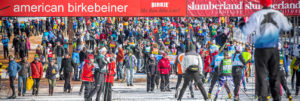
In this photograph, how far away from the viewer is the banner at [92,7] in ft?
62.2

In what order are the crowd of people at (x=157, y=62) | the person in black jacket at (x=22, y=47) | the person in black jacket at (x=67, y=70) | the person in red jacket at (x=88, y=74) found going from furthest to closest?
the person in black jacket at (x=22, y=47)
the person in black jacket at (x=67, y=70)
the person in red jacket at (x=88, y=74)
the crowd of people at (x=157, y=62)

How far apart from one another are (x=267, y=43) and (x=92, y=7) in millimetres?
12412

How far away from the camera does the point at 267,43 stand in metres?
7.45

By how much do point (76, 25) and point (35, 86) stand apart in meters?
20.0

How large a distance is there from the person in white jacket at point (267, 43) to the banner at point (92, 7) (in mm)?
11443

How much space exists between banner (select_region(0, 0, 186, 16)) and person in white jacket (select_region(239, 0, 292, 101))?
451 inches

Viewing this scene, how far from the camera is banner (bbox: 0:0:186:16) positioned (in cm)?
1897

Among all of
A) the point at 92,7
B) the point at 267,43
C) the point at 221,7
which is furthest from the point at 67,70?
the point at 267,43

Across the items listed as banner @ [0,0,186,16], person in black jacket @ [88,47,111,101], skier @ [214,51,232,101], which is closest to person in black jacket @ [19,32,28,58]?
banner @ [0,0,186,16]

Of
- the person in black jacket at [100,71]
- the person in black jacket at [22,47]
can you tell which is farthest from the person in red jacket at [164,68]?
the person in black jacket at [22,47]

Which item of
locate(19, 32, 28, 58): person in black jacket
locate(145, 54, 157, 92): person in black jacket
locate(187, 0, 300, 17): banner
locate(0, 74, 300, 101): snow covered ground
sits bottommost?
locate(0, 74, 300, 101): snow covered ground

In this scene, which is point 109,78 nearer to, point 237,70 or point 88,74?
point 88,74

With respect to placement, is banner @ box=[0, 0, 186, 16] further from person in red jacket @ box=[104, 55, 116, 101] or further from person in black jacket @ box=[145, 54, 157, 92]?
person in red jacket @ box=[104, 55, 116, 101]

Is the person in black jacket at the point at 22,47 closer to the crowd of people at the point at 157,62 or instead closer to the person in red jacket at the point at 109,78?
the crowd of people at the point at 157,62
